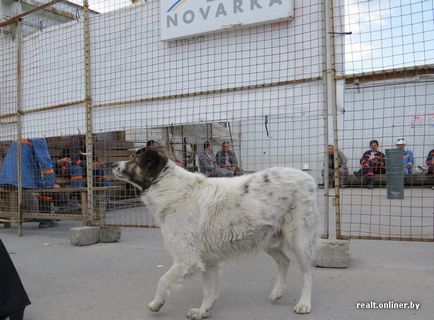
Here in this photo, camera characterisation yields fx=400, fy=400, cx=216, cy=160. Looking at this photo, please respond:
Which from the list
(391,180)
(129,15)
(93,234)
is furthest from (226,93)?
(391,180)

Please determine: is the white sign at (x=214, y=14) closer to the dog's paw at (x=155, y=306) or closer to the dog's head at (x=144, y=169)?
the dog's head at (x=144, y=169)

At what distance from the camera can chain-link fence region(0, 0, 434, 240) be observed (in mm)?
5059

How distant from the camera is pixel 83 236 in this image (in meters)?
6.51

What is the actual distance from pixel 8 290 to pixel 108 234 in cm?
379

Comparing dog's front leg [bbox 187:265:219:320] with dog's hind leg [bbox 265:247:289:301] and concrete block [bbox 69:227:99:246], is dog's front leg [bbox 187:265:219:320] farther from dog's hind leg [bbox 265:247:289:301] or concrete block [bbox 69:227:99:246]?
concrete block [bbox 69:227:99:246]

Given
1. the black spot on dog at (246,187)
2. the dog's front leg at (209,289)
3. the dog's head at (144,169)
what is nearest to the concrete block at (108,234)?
the dog's head at (144,169)

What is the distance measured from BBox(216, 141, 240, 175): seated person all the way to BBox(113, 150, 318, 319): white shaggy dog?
3237 mm

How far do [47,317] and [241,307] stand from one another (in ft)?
5.67

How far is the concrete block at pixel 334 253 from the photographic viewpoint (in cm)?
486

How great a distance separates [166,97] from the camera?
6.12 metres

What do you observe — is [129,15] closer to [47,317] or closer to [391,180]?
[47,317]

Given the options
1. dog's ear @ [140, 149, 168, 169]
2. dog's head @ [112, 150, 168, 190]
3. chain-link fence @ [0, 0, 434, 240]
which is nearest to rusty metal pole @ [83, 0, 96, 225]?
chain-link fence @ [0, 0, 434, 240]

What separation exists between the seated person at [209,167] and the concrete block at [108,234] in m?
1.90

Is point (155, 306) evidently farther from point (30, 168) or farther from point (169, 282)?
point (30, 168)
